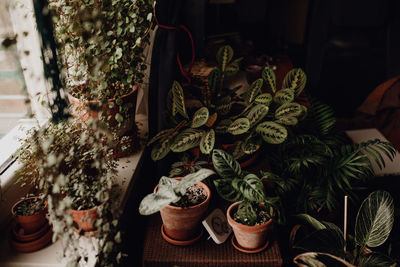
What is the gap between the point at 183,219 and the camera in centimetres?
129

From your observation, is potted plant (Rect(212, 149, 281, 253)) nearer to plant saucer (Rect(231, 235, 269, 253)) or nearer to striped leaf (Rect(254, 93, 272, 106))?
plant saucer (Rect(231, 235, 269, 253))

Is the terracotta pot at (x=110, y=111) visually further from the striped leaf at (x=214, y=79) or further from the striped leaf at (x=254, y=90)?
the striped leaf at (x=254, y=90)

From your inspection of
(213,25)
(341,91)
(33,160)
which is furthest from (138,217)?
(341,91)

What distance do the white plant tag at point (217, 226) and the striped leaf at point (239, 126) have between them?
0.35m

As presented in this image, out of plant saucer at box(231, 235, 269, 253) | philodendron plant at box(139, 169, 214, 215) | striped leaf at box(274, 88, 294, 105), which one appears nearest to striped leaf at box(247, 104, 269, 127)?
striped leaf at box(274, 88, 294, 105)

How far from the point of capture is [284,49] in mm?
3076

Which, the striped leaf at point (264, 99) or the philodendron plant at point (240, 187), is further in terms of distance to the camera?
the striped leaf at point (264, 99)

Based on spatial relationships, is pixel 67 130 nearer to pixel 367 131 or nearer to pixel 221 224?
pixel 221 224

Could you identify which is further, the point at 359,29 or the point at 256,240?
the point at 359,29

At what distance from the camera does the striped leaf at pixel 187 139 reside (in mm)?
1405

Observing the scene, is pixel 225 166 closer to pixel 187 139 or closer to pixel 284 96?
pixel 187 139

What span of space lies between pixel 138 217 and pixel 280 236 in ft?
2.61

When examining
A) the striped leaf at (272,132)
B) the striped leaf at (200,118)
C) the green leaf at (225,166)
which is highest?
the striped leaf at (200,118)

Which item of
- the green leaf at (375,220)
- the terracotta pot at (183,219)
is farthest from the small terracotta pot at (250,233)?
the green leaf at (375,220)
